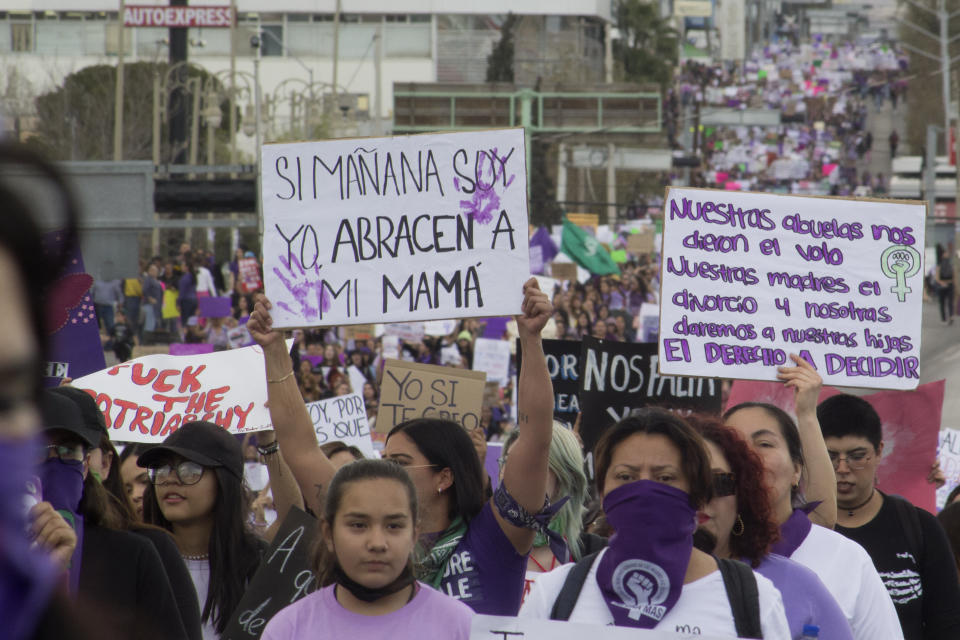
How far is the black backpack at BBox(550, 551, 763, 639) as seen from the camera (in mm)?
2949

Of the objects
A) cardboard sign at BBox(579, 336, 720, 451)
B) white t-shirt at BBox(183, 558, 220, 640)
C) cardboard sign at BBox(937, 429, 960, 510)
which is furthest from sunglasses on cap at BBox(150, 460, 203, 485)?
cardboard sign at BBox(937, 429, 960, 510)

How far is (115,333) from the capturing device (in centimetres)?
2252

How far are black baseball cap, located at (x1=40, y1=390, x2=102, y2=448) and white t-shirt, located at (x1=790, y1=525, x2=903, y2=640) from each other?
1.67 meters

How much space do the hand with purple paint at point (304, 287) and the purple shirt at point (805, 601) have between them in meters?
2.06

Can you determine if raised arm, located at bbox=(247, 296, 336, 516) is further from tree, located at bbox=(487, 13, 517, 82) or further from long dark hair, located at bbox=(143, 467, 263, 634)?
tree, located at bbox=(487, 13, 517, 82)

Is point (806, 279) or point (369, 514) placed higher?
point (806, 279)

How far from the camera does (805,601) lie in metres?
3.23

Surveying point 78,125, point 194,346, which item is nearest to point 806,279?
point 194,346

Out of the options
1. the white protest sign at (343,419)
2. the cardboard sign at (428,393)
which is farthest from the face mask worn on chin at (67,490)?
the white protest sign at (343,419)

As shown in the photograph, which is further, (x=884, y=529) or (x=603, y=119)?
(x=603, y=119)

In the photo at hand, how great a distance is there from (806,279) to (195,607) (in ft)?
9.58

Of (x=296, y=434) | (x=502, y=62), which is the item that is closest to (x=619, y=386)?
(x=296, y=434)

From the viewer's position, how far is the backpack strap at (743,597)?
295cm

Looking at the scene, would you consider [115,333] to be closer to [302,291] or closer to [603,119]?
[302,291]
